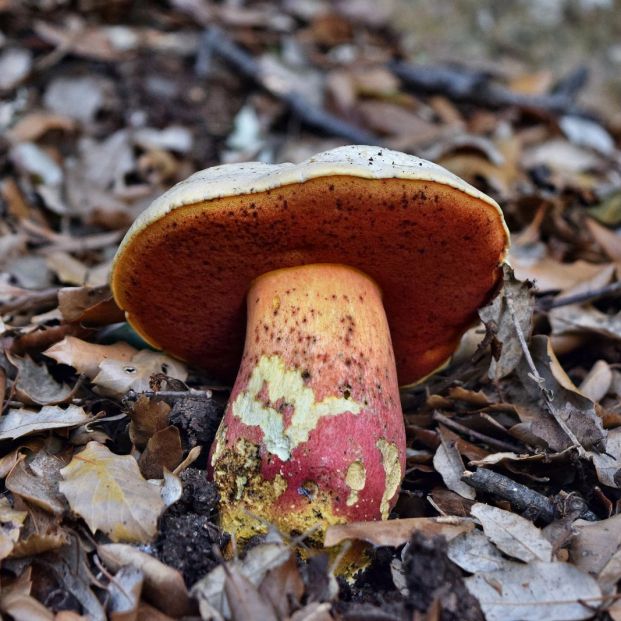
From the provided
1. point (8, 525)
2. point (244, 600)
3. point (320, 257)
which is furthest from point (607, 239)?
point (8, 525)

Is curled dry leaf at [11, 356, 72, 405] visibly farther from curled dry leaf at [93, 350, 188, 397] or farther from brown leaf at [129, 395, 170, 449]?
brown leaf at [129, 395, 170, 449]

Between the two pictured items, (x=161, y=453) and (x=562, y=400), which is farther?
(x=562, y=400)

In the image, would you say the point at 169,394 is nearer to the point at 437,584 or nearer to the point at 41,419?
the point at 41,419

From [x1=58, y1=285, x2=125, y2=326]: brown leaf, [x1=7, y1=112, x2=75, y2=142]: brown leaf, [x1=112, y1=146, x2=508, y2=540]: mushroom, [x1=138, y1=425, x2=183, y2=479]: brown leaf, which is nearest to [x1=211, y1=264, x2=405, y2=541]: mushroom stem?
[x1=112, y1=146, x2=508, y2=540]: mushroom

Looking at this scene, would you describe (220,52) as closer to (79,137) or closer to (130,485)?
(79,137)

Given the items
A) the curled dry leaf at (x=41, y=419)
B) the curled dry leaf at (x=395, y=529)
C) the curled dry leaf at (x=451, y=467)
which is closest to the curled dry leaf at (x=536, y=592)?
the curled dry leaf at (x=395, y=529)

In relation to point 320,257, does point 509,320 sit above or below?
below
